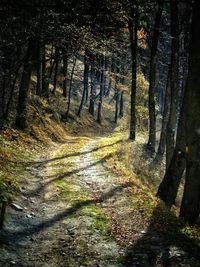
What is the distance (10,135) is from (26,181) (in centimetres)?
599

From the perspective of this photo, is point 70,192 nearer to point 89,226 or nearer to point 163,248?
point 89,226

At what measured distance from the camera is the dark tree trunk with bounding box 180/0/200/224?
10852mm

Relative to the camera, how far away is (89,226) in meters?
9.88

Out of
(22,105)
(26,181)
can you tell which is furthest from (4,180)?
(22,105)

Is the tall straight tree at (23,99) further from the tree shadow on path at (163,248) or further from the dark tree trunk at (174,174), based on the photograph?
the tree shadow on path at (163,248)

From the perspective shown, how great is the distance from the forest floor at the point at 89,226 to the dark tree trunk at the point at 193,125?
2.48ft

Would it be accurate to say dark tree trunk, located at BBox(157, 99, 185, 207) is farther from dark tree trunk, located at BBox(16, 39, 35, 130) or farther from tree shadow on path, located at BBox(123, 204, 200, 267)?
dark tree trunk, located at BBox(16, 39, 35, 130)

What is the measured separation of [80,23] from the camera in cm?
1672

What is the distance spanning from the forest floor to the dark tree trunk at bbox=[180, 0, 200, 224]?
76 centimetres

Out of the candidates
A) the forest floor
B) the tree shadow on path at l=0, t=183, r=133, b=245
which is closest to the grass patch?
the forest floor

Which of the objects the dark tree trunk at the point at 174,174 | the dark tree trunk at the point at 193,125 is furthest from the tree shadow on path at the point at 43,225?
the dark tree trunk at the point at 193,125

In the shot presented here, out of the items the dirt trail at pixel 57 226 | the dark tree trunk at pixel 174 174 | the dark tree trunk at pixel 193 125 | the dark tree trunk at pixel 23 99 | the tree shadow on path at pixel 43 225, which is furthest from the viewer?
the dark tree trunk at pixel 23 99

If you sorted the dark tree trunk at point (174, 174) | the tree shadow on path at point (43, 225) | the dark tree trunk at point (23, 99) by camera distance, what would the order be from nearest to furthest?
the tree shadow on path at point (43, 225) < the dark tree trunk at point (174, 174) < the dark tree trunk at point (23, 99)

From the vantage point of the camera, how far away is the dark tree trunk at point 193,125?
10852 millimetres
